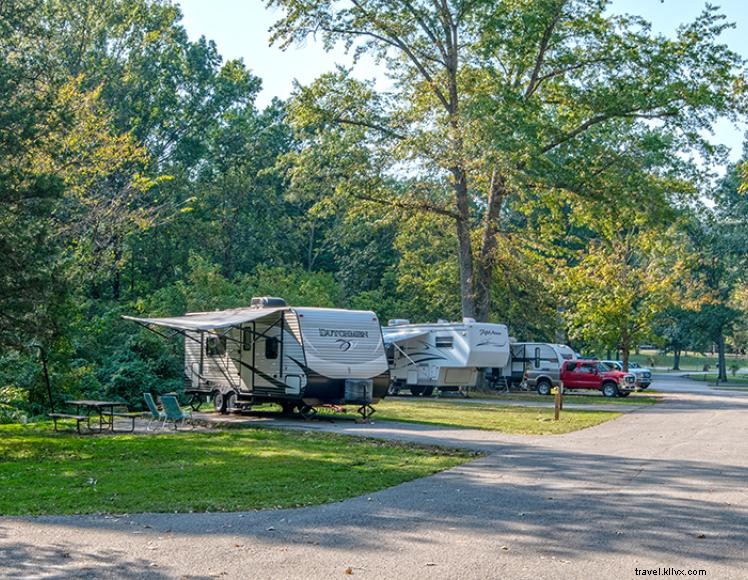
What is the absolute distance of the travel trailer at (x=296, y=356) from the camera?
20.6 m

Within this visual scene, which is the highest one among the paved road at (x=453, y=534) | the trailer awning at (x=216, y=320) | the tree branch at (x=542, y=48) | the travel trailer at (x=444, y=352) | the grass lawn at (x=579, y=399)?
the tree branch at (x=542, y=48)

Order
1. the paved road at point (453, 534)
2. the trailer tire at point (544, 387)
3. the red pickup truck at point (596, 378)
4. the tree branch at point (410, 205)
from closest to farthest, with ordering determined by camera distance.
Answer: the paved road at point (453, 534), the tree branch at point (410, 205), the red pickup truck at point (596, 378), the trailer tire at point (544, 387)

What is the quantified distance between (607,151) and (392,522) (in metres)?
22.9

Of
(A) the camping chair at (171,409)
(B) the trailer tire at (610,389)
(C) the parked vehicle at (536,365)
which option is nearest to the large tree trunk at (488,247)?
(C) the parked vehicle at (536,365)

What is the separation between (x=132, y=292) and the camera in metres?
39.9

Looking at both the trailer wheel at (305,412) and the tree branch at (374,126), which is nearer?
the trailer wheel at (305,412)

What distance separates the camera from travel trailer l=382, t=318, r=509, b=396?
3055cm

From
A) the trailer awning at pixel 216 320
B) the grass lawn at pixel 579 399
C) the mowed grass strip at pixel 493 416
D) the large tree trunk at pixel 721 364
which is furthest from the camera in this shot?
the large tree trunk at pixel 721 364

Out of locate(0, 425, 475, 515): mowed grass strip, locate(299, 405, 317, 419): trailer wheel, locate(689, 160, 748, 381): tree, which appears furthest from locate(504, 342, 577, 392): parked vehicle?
locate(689, 160, 748, 381): tree

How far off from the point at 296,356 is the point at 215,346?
140 inches

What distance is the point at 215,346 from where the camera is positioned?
76.7 ft

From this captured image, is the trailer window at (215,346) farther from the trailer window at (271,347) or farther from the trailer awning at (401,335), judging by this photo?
the trailer awning at (401,335)

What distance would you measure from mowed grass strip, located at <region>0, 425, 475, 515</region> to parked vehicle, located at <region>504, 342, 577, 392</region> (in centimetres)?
2064

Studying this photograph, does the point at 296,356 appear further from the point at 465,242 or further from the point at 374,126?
the point at 465,242
